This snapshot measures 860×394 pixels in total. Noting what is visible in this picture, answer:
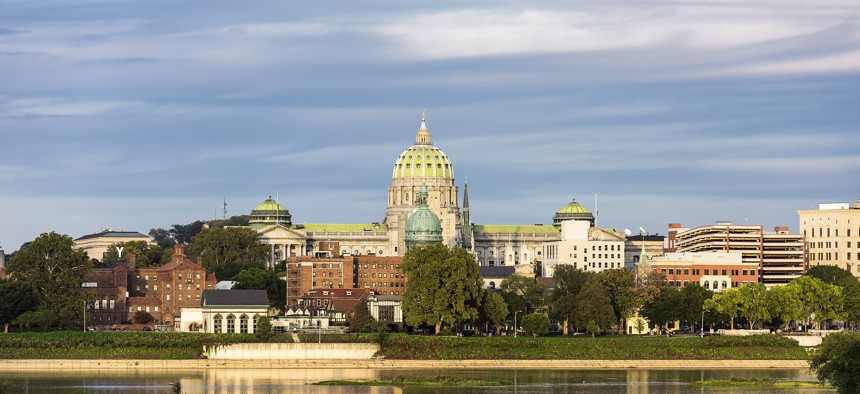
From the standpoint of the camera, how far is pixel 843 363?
431 ft

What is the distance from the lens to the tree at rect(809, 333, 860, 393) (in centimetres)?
13162

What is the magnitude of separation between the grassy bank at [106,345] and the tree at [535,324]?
32908mm

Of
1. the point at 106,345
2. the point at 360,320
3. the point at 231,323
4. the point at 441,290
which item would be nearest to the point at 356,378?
the point at 106,345

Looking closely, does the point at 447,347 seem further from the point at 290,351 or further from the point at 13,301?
the point at 13,301

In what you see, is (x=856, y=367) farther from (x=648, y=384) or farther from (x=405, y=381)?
(x=405, y=381)

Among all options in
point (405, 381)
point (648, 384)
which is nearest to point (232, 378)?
point (405, 381)

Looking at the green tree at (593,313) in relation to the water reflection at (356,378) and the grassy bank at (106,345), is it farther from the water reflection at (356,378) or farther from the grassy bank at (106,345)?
the grassy bank at (106,345)

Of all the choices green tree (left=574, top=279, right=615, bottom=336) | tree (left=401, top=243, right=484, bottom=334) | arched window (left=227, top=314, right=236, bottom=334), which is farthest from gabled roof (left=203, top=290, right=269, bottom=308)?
green tree (left=574, top=279, right=615, bottom=336)

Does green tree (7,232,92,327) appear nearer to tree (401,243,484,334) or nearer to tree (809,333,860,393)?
tree (401,243,484,334)

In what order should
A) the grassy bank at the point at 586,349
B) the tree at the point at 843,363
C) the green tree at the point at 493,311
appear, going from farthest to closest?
1. the green tree at the point at 493,311
2. the grassy bank at the point at 586,349
3. the tree at the point at 843,363

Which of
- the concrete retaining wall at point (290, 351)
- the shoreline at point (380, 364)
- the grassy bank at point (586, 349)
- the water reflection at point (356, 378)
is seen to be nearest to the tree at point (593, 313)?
the grassy bank at point (586, 349)

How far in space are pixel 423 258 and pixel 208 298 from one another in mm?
21860

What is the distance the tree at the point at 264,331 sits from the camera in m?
175

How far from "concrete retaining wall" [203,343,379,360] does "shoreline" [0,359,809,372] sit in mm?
918
